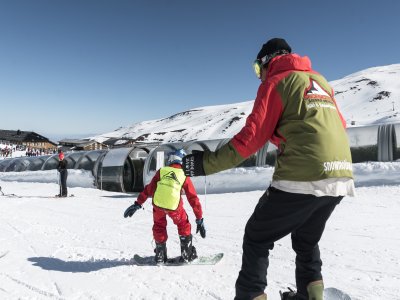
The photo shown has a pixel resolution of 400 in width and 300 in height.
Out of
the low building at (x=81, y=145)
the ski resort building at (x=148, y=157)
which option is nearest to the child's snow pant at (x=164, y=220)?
the ski resort building at (x=148, y=157)

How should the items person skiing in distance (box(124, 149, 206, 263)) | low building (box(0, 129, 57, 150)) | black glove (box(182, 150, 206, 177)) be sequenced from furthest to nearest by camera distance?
low building (box(0, 129, 57, 150)) < person skiing in distance (box(124, 149, 206, 263)) < black glove (box(182, 150, 206, 177))

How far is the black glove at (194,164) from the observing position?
219 centimetres

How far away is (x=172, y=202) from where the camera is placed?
443 centimetres

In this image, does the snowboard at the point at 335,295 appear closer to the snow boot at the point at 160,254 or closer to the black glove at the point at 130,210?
the snow boot at the point at 160,254

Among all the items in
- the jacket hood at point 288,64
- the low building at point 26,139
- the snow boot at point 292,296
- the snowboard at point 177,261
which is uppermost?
the low building at point 26,139

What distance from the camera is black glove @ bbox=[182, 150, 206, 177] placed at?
2191 mm

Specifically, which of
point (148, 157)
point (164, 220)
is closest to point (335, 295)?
point (164, 220)

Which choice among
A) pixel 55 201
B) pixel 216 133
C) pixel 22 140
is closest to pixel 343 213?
pixel 55 201

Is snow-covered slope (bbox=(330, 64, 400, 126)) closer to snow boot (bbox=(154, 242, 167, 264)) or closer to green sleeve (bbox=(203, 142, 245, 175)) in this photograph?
snow boot (bbox=(154, 242, 167, 264))

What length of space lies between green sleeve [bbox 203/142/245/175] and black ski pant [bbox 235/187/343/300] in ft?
1.14

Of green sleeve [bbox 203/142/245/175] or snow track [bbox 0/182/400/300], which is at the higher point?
green sleeve [bbox 203/142/245/175]

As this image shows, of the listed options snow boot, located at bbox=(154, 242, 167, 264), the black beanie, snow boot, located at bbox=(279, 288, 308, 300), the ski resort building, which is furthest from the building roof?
the black beanie

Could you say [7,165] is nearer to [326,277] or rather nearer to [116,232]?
[116,232]

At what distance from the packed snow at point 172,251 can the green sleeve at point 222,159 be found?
6.12 ft
